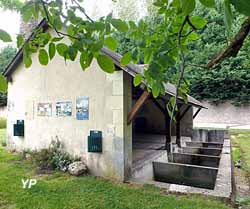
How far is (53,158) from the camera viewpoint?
6.77m

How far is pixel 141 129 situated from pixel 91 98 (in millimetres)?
7796

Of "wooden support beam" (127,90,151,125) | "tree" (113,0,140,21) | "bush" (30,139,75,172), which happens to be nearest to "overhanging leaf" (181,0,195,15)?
"wooden support beam" (127,90,151,125)

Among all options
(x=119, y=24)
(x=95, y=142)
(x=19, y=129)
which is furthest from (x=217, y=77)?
(x=119, y=24)

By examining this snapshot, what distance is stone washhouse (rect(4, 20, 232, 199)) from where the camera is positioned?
5809 millimetres

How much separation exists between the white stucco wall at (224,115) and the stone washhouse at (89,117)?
1418 cm

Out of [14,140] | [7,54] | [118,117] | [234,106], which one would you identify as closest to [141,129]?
[14,140]

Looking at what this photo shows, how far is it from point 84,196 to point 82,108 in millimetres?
2435

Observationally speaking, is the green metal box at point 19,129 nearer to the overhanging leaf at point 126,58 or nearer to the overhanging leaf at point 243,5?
the overhanging leaf at point 126,58

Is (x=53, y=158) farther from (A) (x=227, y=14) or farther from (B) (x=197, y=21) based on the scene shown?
(A) (x=227, y=14)

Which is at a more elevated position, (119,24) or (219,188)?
(119,24)

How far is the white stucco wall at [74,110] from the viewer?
5816 mm

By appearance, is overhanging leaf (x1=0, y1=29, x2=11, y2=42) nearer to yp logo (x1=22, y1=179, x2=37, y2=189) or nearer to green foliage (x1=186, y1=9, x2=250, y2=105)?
yp logo (x1=22, y1=179, x2=37, y2=189)

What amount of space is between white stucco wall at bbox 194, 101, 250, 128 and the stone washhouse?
46.5 feet

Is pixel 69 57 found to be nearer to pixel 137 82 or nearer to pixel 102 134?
pixel 137 82
